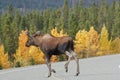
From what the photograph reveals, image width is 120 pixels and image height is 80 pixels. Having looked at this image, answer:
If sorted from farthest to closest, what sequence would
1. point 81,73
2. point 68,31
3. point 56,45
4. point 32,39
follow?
point 68,31
point 81,73
point 32,39
point 56,45

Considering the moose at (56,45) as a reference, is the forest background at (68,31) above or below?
below

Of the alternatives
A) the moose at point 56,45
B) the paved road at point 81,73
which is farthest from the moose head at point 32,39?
the paved road at point 81,73

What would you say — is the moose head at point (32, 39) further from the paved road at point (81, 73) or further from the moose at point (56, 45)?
the paved road at point (81, 73)

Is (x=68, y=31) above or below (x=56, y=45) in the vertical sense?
below

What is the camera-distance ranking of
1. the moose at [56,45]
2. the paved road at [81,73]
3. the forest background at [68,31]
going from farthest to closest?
the forest background at [68,31]
the paved road at [81,73]
the moose at [56,45]

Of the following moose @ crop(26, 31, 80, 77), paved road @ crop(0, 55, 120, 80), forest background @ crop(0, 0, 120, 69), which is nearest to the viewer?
moose @ crop(26, 31, 80, 77)

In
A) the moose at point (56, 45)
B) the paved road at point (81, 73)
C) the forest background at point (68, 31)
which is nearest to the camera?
the moose at point (56, 45)

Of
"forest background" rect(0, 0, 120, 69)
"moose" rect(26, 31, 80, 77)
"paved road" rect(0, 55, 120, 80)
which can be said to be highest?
"moose" rect(26, 31, 80, 77)

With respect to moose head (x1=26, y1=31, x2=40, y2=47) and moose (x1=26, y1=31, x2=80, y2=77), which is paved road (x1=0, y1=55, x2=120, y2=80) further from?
moose head (x1=26, y1=31, x2=40, y2=47)

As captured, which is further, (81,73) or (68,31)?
(68,31)

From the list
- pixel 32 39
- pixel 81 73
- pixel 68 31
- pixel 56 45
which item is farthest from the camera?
pixel 68 31

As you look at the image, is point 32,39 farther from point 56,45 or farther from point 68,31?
point 68,31

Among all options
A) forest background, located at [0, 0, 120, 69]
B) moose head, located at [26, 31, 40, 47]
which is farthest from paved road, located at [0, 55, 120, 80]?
forest background, located at [0, 0, 120, 69]

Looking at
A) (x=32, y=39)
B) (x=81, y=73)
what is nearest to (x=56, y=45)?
(x=32, y=39)
